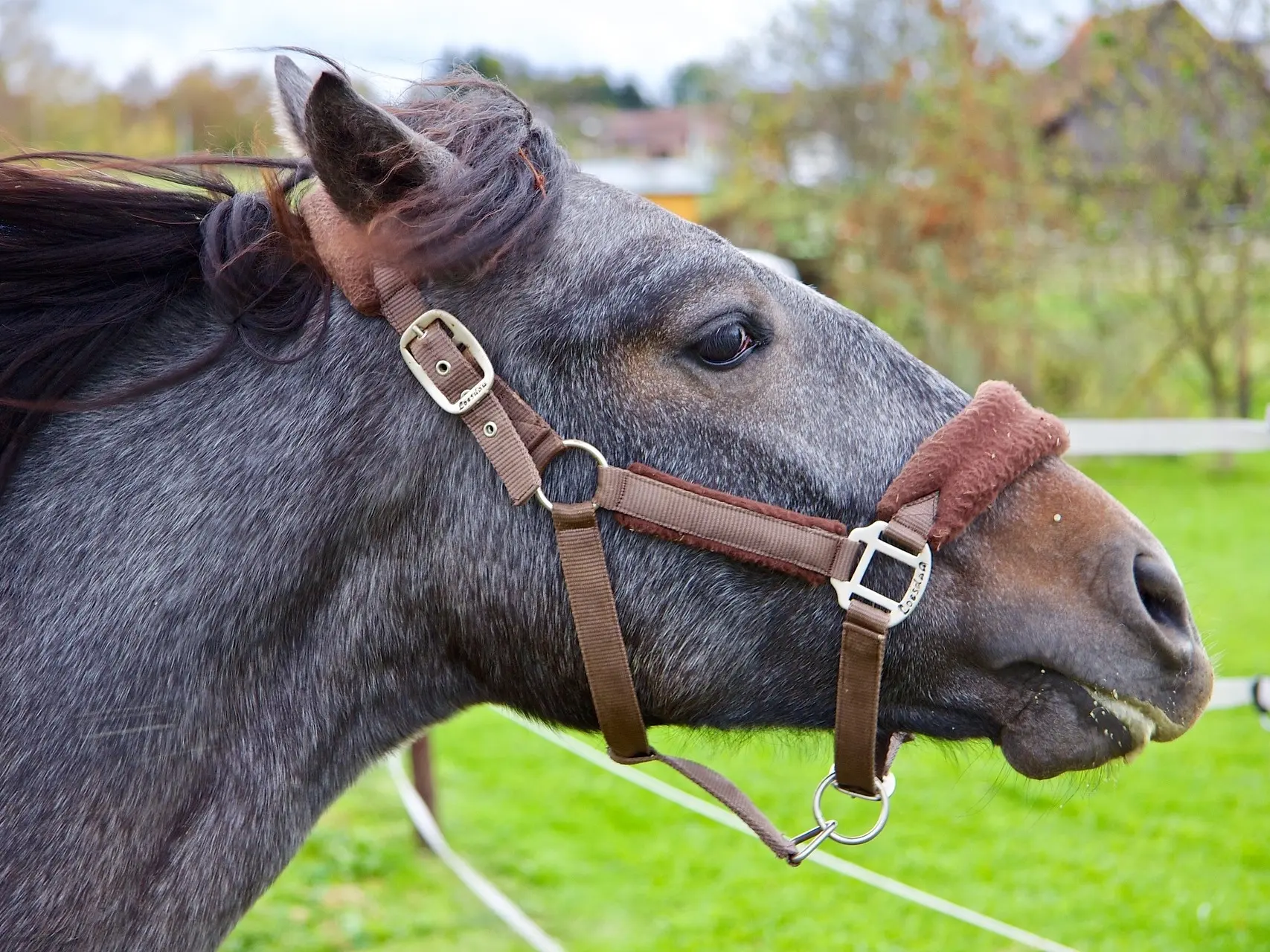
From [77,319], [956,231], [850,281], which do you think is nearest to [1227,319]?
[956,231]

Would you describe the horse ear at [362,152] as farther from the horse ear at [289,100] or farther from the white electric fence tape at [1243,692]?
the white electric fence tape at [1243,692]

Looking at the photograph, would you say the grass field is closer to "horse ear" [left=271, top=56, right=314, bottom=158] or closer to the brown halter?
the brown halter

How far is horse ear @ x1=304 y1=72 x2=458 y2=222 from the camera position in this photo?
1.55m

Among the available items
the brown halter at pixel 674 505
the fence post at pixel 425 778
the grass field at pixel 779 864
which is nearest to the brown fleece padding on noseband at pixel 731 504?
the brown halter at pixel 674 505

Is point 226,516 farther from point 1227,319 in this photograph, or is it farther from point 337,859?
point 1227,319

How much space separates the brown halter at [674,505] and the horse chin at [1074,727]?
250 mm

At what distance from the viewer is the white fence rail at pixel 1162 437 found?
4301mm

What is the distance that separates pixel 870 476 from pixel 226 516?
103cm

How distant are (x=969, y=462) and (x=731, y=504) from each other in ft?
1.32

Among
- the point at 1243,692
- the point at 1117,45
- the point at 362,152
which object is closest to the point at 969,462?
the point at 362,152

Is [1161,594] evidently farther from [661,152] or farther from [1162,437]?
[661,152]

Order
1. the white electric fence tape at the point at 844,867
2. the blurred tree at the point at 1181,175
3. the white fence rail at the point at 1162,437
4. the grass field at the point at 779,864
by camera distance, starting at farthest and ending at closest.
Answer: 1. the blurred tree at the point at 1181,175
2. the white fence rail at the point at 1162,437
3. the grass field at the point at 779,864
4. the white electric fence tape at the point at 844,867

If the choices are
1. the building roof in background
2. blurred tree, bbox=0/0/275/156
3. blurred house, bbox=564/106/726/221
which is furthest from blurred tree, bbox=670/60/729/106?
blurred tree, bbox=0/0/275/156

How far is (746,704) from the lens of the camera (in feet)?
6.13
